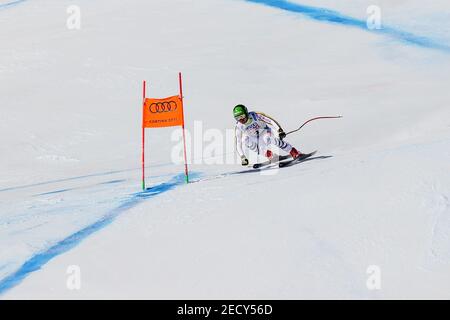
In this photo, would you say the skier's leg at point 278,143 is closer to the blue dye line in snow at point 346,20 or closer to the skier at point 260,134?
the skier at point 260,134

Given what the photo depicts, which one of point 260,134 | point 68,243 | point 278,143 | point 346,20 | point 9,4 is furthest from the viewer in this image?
point 9,4

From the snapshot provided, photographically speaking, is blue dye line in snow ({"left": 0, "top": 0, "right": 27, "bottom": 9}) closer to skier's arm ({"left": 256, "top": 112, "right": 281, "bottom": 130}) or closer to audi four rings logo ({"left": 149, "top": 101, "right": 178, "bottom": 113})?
audi four rings logo ({"left": 149, "top": 101, "right": 178, "bottom": 113})

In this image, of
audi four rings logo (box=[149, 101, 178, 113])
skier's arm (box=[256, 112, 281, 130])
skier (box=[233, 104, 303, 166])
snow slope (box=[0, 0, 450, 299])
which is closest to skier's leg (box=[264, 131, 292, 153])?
skier (box=[233, 104, 303, 166])

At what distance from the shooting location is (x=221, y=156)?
1249cm

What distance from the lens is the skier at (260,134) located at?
961 centimetres

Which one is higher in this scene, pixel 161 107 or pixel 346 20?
pixel 346 20

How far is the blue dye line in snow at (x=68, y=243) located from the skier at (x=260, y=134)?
1.35 metres

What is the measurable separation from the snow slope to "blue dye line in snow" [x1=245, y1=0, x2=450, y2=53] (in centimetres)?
10

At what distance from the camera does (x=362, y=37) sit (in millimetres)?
20828

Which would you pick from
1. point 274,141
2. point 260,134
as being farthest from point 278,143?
point 260,134

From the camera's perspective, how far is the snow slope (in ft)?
17.5

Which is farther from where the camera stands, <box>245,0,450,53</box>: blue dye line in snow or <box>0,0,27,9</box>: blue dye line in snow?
<box>0,0,27,9</box>: blue dye line in snow

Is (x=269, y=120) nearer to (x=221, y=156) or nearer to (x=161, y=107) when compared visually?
(x=161, y=107)

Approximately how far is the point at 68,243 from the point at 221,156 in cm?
628
